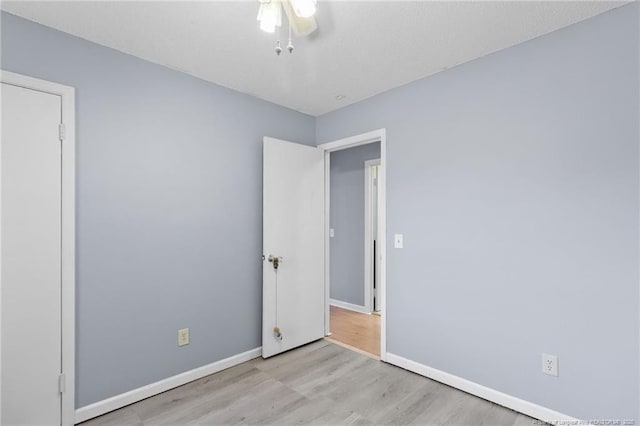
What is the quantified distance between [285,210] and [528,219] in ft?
6.42

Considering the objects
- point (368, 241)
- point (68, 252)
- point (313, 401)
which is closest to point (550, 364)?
point (313, 401)

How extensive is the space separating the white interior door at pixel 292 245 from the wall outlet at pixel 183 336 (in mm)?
654

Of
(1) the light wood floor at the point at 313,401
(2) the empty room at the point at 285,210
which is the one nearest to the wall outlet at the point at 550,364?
(2) the empty room at the point at 285,210

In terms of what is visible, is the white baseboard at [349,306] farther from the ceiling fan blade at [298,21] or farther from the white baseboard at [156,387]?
the ceiling fan blade at [298,21]

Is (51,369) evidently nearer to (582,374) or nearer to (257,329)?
(257,329)

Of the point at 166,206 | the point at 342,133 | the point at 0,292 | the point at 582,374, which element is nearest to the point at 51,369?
the point at 0,292

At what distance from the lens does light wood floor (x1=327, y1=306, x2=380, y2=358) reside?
328cm

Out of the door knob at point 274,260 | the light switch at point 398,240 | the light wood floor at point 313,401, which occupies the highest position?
the light switch at point 398,240

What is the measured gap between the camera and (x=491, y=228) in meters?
2.26

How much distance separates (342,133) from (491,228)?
1702mm

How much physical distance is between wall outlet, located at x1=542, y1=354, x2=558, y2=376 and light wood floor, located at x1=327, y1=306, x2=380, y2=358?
1348mm

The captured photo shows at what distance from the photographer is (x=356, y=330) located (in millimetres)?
3727

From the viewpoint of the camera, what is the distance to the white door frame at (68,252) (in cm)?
197

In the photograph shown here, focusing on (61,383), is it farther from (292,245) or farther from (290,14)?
(290,14)
